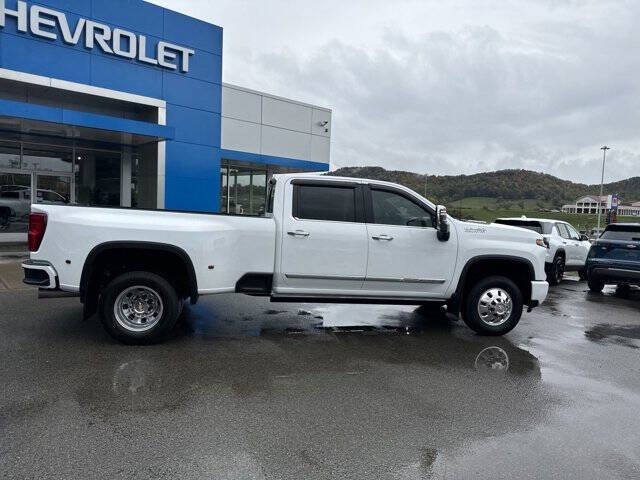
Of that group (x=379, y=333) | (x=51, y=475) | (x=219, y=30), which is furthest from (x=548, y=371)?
(x=219, y=30)

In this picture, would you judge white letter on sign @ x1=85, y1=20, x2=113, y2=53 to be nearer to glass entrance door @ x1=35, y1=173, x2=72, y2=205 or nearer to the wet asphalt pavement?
glass entrance door @ x1=35, y1=173, x2=72, y2=205

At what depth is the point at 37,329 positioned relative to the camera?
638 cm

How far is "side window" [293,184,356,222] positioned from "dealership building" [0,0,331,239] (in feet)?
26.6

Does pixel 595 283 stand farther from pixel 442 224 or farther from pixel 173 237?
pixel 173 237

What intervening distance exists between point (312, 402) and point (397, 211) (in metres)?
3.06

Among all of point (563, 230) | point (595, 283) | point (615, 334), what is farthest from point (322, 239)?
point (563, 230)

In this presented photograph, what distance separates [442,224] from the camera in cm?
648

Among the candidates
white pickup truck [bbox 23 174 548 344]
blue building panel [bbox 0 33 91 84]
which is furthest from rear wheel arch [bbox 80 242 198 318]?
blue building panel [bbox 0 33 91 84]

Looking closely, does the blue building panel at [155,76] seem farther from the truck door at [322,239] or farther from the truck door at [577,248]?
the truck door at [577,248]

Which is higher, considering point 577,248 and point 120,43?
point 120,43

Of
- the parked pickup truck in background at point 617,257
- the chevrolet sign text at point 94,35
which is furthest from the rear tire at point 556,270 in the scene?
the chevrolet sign text at point 94,35

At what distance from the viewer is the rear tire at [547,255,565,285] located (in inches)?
515

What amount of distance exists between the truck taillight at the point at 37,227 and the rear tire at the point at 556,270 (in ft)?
38.0

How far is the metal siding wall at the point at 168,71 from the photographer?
14148mm
